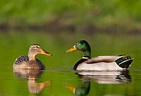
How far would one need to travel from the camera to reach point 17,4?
149 feet

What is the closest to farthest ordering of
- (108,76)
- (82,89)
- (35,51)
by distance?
(82,89)
(108,76)
(35,51)

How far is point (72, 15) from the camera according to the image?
142ft

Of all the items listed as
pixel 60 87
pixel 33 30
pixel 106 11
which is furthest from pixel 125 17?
pixel 60 87

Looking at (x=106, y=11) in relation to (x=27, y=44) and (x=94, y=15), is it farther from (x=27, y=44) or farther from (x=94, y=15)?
(x=27, y=44)

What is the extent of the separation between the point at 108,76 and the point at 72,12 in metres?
26.0

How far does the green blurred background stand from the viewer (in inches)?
1603

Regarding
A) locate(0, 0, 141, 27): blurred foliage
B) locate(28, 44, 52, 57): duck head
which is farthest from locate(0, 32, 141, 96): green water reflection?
locate(0, 0, 141, 27): blurred foliage

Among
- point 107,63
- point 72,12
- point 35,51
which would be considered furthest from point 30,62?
point 72,12

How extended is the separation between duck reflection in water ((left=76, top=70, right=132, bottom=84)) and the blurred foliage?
70.6ft

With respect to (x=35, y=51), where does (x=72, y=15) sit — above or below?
above

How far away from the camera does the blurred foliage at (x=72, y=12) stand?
134ft

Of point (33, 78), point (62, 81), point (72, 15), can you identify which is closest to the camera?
point (62, 81)

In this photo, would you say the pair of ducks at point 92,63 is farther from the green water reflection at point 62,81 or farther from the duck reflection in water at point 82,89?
the duck reflection in water at point 82,89

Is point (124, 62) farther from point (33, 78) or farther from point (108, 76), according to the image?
point (33, 78)
